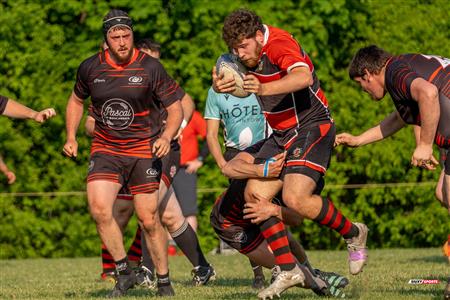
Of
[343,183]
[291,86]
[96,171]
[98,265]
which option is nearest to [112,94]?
[96,171]

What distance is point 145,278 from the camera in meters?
9.97

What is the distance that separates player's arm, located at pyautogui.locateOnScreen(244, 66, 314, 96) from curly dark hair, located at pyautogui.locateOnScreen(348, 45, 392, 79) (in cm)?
34

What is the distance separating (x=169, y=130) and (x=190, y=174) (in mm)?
6149

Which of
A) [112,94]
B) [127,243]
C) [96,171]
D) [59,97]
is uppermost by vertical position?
[112,94]

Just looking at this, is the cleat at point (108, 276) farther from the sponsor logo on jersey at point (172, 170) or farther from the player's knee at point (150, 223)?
the player's knee at point (150, 223)

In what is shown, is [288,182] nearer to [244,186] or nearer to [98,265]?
[244,186]

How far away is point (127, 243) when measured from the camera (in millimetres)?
15938

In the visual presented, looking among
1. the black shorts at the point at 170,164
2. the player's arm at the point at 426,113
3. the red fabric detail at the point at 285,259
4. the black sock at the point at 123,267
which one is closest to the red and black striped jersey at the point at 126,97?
the black sock at the point at 123,267

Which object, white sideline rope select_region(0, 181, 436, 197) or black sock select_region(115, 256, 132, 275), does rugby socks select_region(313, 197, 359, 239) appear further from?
white sideline rope select_region(0, 181, 436, 197)

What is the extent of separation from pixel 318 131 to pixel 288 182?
0.42 metres

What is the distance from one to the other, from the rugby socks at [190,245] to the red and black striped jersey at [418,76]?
2991 millimetres

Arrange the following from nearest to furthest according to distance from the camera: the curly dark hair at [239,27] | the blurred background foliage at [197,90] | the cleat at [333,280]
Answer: the curly dark hair at [239,27]
the cleat at [333,280]
the blurred background foliage at [197,90]

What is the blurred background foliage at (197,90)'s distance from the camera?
52.1ft

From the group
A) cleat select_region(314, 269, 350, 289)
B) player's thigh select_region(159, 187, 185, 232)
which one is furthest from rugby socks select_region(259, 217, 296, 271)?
player's thigh select_region(159, 187, 185, 232)
